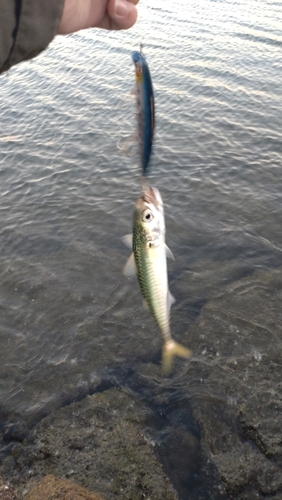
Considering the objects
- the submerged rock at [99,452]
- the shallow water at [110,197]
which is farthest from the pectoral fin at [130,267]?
the submerged rock at [99,452]

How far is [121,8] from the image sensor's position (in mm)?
2869

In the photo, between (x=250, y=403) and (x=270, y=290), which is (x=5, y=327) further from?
(x=270, y=290)

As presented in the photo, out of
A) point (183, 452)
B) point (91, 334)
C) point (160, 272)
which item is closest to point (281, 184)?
point (91, 334)

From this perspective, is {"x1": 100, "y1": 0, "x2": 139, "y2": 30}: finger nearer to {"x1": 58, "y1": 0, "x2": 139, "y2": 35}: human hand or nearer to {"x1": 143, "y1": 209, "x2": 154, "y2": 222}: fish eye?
{"x1": 58, "y1": 0, "x2": 139, "y2": 35}: human hand

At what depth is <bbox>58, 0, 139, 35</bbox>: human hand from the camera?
279cm

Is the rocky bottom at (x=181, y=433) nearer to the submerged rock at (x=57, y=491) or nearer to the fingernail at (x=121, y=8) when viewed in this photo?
the submerged rock at (x=57, y=491)

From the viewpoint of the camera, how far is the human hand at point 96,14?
2.79m

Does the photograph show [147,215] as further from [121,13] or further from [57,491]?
[57,491]

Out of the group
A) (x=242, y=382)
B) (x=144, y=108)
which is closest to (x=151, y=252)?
(x=144, y=108)

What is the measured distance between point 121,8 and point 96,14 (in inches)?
7.9

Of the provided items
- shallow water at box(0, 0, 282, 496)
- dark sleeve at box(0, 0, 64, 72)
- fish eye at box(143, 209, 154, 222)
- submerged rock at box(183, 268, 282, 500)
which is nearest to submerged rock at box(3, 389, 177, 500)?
shallow water at box(0, 0, 282, 496)

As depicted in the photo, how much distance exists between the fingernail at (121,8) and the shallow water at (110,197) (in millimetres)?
839

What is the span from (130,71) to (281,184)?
10.4 m

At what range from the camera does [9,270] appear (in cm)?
946
